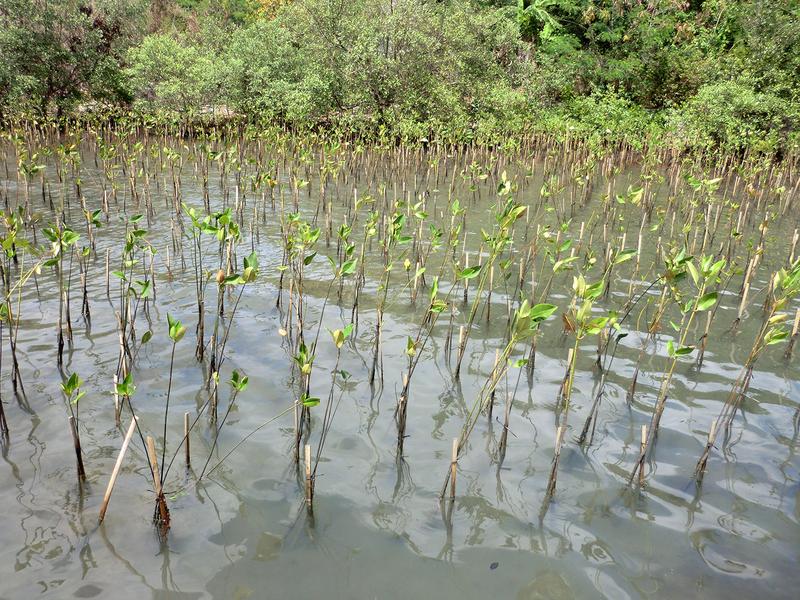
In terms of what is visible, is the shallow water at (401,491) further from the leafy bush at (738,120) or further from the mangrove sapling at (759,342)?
the leafy bush at (738,120)

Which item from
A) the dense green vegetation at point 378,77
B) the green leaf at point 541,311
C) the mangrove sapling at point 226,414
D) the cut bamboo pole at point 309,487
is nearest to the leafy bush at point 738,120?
the dense green vegetation at point 378,77

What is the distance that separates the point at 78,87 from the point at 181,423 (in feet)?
50.3

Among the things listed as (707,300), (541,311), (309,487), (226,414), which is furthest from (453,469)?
(707,300)

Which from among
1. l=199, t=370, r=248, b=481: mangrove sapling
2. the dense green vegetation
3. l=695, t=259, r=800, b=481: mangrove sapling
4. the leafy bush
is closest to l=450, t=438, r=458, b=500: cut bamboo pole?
l=199, t=370, r=248, b=481: mangrove sapling

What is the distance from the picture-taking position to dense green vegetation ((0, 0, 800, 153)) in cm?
1344

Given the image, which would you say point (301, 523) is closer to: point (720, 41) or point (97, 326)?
point (97, 326)

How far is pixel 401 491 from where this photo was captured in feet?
8.75

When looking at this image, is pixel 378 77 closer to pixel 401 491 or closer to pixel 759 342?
pixel 759 342

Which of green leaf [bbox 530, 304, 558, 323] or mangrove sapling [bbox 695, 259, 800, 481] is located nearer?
green leaf [bbox 530, 304, 558, 323]

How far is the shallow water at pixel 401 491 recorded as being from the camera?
2.21m

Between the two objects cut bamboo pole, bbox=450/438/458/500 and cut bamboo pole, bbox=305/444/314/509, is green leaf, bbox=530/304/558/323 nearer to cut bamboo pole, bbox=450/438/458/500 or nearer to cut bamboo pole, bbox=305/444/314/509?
cut bamboo pole, bbox=450/438/458/500

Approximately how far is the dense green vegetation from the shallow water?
976 cm

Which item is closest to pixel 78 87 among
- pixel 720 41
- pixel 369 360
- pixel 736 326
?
pixel 369 360

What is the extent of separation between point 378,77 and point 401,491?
1292 cm
